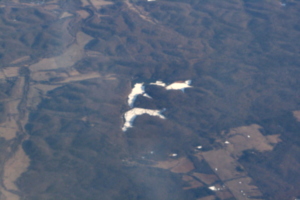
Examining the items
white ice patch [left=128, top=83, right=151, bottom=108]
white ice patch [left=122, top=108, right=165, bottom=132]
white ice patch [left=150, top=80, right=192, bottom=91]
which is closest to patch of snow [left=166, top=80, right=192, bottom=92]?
white ice patch [left=150, top=80, right=192, bottom=91]

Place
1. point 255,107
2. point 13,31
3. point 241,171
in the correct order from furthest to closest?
1. point 13,31
2. point 255,107
3. point 241,171

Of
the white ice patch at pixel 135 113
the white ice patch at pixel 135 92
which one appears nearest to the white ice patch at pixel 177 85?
the white ice patch at pixel 135 92

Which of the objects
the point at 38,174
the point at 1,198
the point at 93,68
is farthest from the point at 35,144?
the point at 93,68

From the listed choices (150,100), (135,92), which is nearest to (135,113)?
(150,100)

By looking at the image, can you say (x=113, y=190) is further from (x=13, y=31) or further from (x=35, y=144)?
(x=13, y=31)

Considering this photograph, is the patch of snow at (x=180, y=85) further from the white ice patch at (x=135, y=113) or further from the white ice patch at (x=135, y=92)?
the white ice patch at (x=135, y=113)
